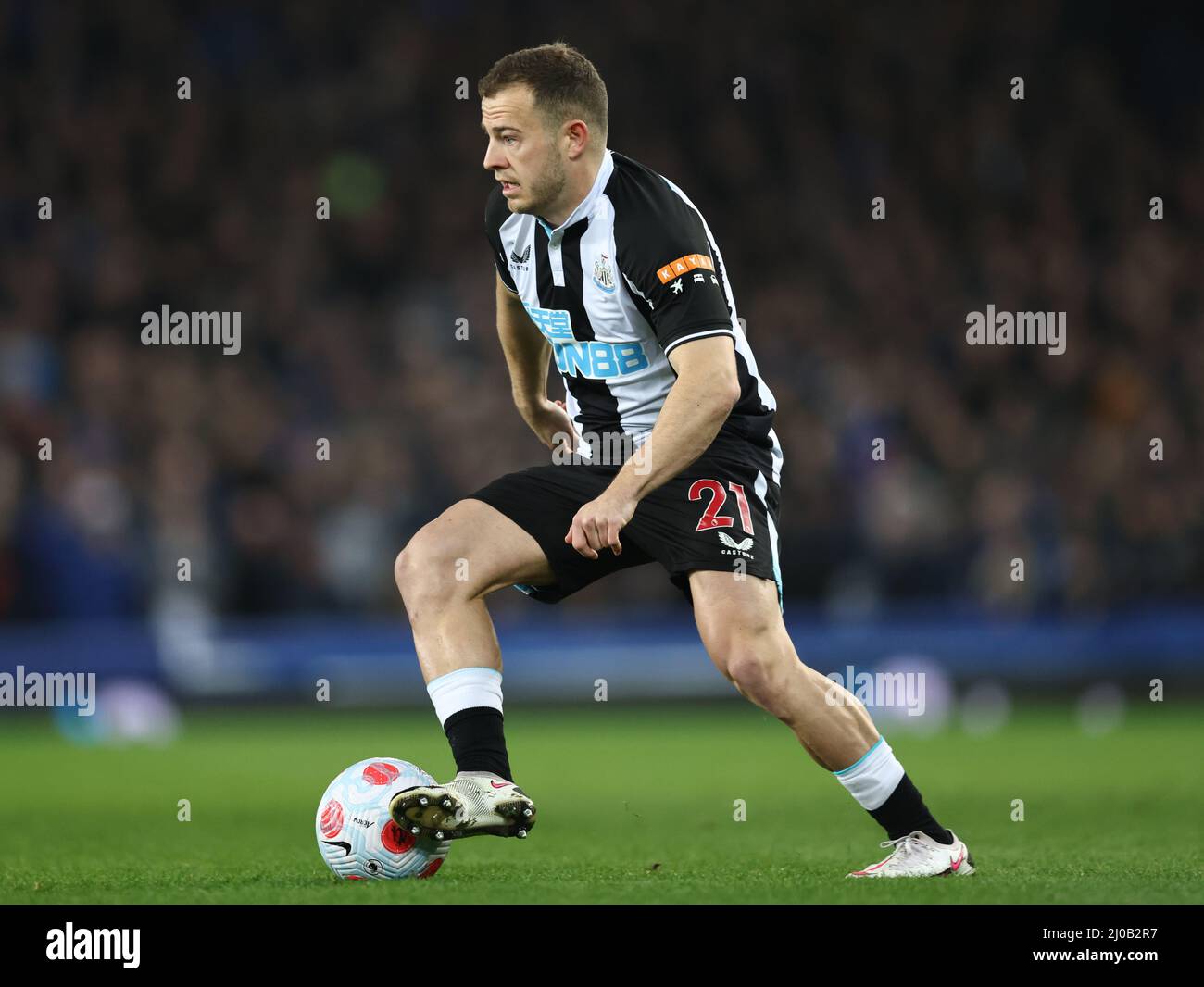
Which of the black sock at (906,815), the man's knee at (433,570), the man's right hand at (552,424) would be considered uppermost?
the man's right hand at (552,424)

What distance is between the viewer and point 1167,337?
15312 mm

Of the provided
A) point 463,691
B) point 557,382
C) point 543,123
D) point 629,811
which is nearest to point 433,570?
point 463,691

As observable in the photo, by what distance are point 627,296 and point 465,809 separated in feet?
5.24

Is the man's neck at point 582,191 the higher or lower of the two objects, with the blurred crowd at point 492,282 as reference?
lower

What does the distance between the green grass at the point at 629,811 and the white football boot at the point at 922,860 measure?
9 centimetres

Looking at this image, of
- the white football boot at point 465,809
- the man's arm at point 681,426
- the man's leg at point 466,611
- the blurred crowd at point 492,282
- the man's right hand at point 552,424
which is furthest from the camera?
the blurred crowd at point 492,282

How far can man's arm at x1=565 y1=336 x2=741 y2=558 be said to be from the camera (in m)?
4.90

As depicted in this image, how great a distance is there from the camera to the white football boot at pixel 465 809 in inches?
187

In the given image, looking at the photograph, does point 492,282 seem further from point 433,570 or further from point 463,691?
point 463,691

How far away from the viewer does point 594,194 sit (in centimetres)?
532

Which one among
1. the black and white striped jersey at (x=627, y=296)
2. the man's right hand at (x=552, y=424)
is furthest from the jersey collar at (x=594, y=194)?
the man's right hand at (x=552, y=424)

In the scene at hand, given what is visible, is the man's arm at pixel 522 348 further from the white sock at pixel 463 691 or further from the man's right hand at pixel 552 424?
the white sock at pixel 463 691

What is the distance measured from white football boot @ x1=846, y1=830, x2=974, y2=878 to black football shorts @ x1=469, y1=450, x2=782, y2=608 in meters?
0.81

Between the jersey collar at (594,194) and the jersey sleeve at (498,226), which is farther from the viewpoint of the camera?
the jersey sleeve at (498,226)
